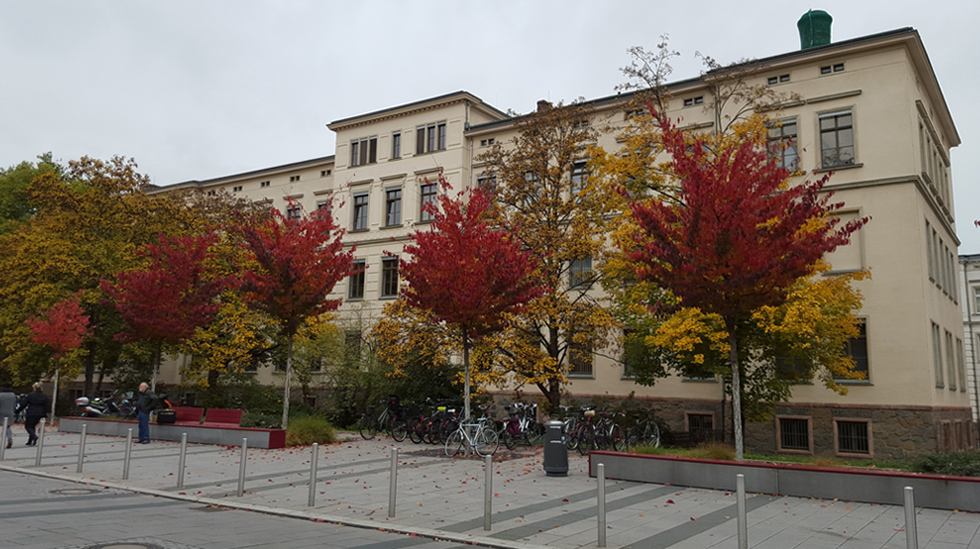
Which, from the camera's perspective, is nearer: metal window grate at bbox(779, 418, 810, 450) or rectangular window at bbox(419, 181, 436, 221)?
metal window grate at bbox(779, 418, 810, 450)

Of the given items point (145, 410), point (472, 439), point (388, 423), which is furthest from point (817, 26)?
point (145, 410)

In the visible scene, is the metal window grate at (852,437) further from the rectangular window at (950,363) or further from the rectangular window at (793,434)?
the rectangular window at (950,363)

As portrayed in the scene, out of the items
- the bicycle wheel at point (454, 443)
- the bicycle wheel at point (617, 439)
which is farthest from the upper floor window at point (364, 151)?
the bicycle wheel at point (617, 439)

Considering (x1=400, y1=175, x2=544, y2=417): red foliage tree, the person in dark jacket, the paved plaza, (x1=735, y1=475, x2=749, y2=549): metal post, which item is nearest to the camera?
(x1=735, y1=475, x2=749, y2=549): metal post

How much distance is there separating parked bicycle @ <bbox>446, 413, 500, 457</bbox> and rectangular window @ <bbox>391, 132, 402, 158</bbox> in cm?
2199

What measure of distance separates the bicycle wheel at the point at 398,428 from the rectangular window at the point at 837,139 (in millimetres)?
17707

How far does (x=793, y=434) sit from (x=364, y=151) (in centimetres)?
2593

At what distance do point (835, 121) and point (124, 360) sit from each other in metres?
35.2

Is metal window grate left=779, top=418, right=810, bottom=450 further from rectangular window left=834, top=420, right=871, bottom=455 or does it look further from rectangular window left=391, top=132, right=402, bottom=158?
rectangular window left=391, top=132, right=402, bottom=158

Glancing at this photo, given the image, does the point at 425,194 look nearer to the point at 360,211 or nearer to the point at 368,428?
the point at 360,211

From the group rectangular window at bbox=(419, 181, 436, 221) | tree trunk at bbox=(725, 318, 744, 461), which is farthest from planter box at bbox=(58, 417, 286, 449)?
rectangular window at bbox=(419, 181, 436, 221)

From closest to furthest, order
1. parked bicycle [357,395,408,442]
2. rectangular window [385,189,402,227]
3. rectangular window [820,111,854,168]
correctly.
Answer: parked bicycle [357,395,408,442]
rectangular window [820,111,854,168]
rectangular window [385,189,402,227]

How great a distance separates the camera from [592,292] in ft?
95.2

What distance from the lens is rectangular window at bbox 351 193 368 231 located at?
37969 millimetres
